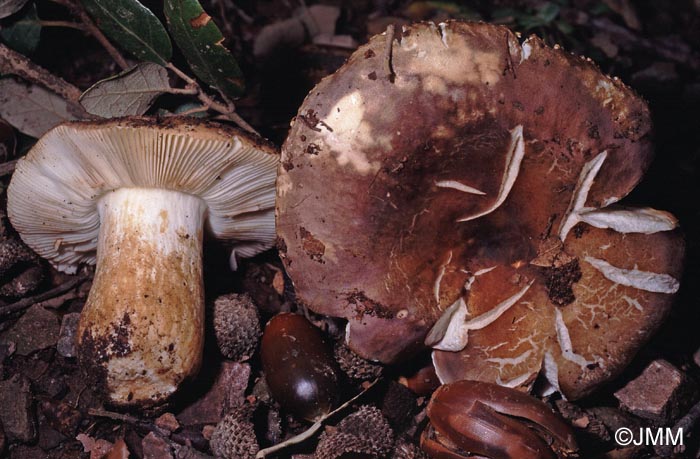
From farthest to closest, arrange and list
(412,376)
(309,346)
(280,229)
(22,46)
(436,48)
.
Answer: (22,46), (412,376), (309,346), (280,229), (436,48)

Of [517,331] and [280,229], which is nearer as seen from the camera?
[280,229]

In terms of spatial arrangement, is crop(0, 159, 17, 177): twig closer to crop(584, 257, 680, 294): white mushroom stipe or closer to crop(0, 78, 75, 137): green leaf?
crop(0, 78, 75, 137): green leaf

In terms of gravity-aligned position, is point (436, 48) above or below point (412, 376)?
above

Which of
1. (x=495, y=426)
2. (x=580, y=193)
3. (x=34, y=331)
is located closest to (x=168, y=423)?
(x=34, y=331)

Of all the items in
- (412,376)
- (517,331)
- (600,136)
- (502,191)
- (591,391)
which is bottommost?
(412,376)

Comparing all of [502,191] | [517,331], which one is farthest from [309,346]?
[502,191]

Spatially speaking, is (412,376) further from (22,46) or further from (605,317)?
(22,46)
